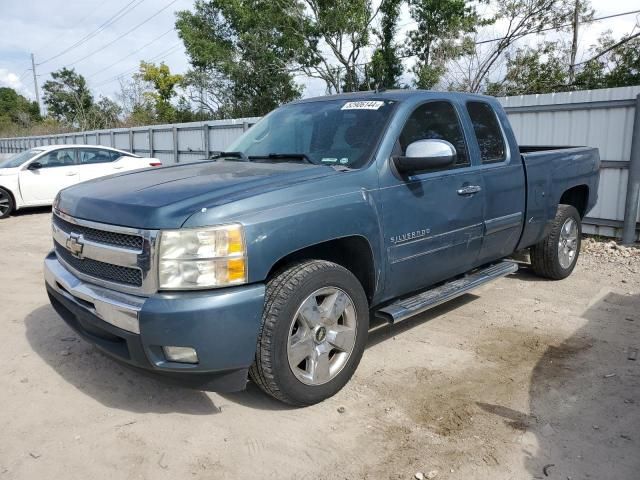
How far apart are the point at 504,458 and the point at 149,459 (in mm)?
1834

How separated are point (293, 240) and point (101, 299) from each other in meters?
1.10

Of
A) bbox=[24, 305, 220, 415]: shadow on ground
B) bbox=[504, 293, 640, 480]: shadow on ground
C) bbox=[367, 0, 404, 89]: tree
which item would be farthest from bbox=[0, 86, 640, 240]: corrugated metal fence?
bbox=[367, 0, 404, 89]: tree

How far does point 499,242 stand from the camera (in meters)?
4.79

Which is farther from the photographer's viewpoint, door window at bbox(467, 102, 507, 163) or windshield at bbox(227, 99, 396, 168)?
door window at bbox(467, 102, 507, 163)

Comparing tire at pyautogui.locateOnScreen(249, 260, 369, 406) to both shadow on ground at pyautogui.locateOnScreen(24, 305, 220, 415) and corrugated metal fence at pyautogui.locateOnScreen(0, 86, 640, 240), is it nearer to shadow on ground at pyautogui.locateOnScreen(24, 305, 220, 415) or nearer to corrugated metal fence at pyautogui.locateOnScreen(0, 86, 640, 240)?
shadow on ground at pyautogui.locateOnScreen(24, 305, 220, 415)

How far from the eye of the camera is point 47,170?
1171 centimetres

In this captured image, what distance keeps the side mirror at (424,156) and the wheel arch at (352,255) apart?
60cm

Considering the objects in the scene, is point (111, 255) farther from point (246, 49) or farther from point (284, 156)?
point (246, 49)

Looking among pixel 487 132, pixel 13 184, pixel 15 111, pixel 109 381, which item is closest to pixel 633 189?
pixel 487 132

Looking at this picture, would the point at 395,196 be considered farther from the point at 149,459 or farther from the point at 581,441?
the point at 149,459

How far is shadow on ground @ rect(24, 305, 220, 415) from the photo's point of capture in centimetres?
338

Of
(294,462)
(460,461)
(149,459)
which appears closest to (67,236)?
(149,459)

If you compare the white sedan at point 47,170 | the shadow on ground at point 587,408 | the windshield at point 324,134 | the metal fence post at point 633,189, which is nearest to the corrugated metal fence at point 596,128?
the metal fence post at point 633,189

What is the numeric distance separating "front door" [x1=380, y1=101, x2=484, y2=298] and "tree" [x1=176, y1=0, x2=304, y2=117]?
868 inches
